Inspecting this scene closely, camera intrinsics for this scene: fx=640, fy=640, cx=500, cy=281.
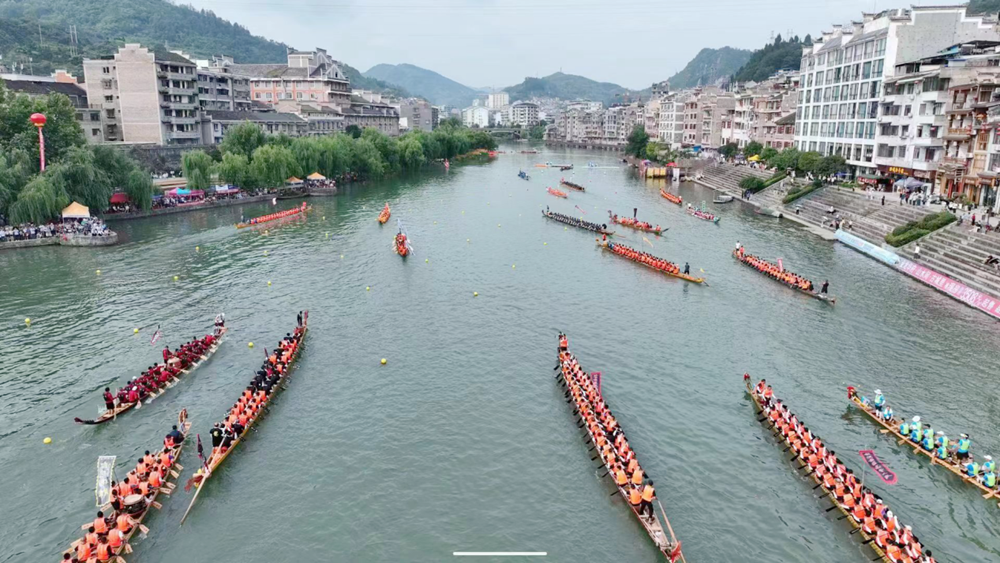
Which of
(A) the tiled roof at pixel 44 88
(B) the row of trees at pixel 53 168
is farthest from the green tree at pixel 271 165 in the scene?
(A) the tiled roof at pixel 44 88

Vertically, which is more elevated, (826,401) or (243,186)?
(243,186)

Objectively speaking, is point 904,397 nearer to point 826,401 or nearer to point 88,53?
point 826,401

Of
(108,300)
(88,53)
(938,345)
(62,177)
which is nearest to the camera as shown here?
(938,345)

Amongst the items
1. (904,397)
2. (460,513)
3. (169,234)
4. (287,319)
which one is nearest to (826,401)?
(904,397)

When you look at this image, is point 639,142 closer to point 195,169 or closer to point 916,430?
point 195,169

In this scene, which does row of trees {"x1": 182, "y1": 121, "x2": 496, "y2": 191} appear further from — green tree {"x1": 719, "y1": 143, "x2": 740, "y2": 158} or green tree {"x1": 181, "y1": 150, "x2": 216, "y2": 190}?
green tree {"x1": 719, "y1": 143, "x2": 740, "y2": 158}

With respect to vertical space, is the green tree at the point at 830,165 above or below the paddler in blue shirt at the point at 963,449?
above

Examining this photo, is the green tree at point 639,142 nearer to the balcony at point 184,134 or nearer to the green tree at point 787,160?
the green tree at point 787,160
